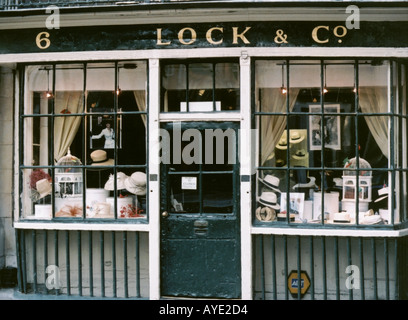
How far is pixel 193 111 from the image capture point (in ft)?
20.8

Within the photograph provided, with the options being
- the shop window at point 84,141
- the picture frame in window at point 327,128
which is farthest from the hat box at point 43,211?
the picture frame in window at point 327,128

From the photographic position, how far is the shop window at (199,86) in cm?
636

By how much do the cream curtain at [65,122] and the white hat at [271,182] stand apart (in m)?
2.81

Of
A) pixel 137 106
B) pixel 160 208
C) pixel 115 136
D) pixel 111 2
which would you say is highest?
pixel 111 2

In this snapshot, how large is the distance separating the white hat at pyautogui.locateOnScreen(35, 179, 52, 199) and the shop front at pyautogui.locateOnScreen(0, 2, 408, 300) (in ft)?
0.30

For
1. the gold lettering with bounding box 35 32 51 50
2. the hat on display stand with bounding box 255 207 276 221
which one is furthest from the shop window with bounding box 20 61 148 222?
the hat on display stand with bounding box 255 207 276 221

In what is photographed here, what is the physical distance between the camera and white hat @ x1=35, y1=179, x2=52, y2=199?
6652mm

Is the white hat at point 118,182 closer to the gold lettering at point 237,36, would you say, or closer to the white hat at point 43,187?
the white hat at point 43,187

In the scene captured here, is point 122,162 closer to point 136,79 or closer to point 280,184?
point 136,79

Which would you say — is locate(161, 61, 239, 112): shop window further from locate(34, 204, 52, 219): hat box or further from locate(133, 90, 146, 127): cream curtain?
locate(34, 204, 52, 219): hat box

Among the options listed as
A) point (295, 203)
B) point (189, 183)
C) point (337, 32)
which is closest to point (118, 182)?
point (189, 183)
